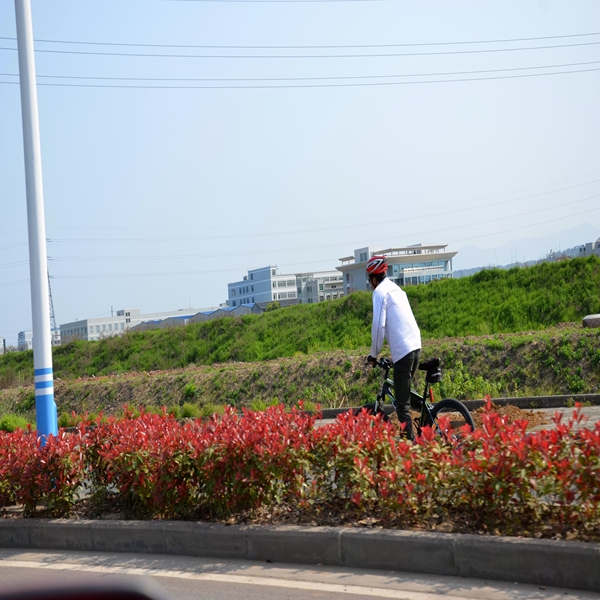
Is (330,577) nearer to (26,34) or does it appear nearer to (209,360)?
(26,34)

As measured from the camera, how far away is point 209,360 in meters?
34.4

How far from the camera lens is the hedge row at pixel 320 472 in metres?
5.27

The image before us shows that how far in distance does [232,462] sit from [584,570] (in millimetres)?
2916

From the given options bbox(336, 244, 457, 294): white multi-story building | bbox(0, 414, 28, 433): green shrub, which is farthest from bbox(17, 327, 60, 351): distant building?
bbox(336, 244, 457, 294): white multi-story building

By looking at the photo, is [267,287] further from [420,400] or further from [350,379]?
[420,400]

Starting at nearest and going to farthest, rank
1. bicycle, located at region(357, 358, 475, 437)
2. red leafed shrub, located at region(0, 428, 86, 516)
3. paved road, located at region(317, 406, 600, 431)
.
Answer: red leafed shrub, located at region(0, 428, 86, 516)
bicycle, located at region(357, 358, 475, 437)
paved road, located at region(317, 406, 600, 431)

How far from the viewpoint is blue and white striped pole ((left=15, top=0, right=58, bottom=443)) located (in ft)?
28.7

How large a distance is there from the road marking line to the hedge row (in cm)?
76

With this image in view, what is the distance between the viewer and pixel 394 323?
793 centimetres

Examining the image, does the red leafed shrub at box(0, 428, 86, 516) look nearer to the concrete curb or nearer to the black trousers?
the concrete curb

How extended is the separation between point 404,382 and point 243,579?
9.95 feet

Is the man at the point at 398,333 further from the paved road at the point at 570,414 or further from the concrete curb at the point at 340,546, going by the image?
the paved road at the point at 570,414

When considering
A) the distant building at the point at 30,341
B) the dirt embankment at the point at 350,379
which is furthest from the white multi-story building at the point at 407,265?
the dirt embankment at the point at 350,379

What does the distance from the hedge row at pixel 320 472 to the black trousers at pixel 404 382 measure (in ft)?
4.57
